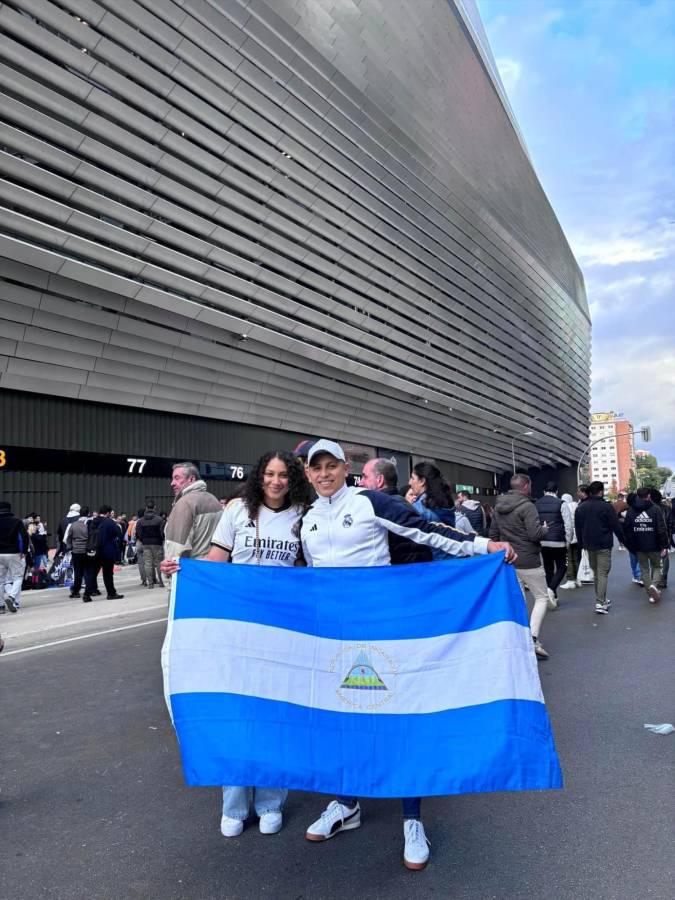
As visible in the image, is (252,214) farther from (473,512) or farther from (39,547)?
(473,512)

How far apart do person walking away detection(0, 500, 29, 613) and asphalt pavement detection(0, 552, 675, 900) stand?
18.6 feet

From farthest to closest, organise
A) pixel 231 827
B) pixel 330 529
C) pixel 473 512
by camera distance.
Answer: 1. pixel 473 512
2. pixel 330 529
3. pixel 231 827

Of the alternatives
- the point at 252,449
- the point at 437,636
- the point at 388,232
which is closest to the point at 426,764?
the point at 437,636

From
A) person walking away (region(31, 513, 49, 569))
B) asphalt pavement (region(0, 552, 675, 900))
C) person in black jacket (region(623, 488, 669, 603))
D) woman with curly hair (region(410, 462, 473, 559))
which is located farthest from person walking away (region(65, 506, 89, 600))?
person in black jacket (region(623, 488, 669, 603))

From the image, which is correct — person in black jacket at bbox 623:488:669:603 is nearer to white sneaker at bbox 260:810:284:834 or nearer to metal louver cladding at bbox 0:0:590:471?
white sneaker at bbox 260:810:284:834

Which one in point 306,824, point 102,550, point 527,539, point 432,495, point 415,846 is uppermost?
point 432,495

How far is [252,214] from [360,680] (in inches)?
957

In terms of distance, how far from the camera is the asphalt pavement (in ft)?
8.64

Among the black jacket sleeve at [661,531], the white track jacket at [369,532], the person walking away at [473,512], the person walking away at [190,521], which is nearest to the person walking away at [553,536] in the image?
the person walking away at [473,512]

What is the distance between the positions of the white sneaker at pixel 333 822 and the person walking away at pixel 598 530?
728cm

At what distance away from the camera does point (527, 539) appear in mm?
7211

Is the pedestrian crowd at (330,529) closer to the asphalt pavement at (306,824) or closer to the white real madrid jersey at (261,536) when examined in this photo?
the white real madrid jersey at (261,536)

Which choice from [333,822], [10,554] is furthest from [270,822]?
[10,554]

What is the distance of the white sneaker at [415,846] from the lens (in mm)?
2746
